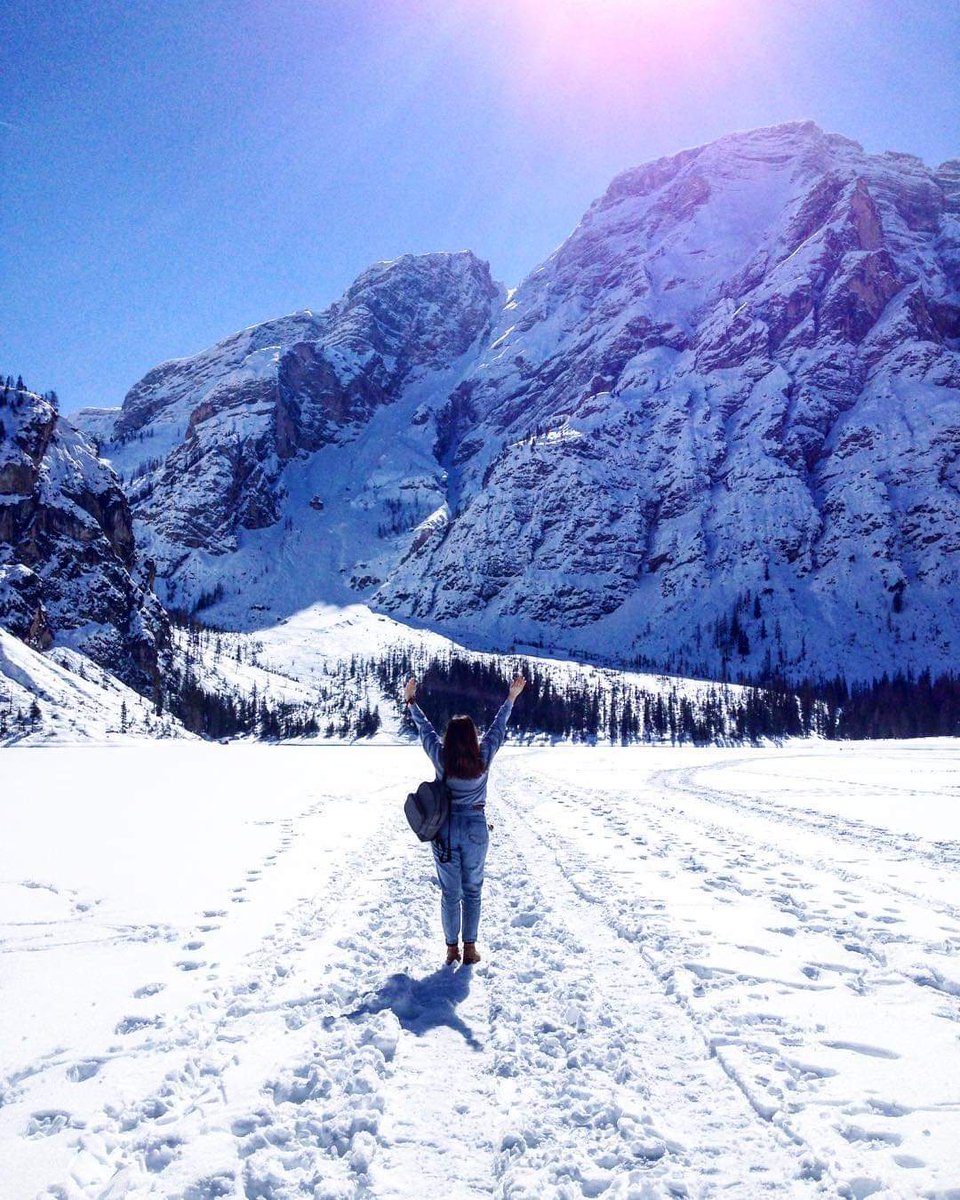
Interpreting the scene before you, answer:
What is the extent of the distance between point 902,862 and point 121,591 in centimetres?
13553

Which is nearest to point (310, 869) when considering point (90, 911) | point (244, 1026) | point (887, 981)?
point (90, 911)

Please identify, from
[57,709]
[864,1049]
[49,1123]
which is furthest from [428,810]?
[57,709]

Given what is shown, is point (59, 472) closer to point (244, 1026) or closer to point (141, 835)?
point (141, 835)

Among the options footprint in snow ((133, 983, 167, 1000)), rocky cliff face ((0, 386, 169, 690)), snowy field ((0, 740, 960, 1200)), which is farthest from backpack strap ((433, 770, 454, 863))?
rocky cliff face ((0, 386, 169, 690))

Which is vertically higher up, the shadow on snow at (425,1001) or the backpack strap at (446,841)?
the backpack strap at (446,841)

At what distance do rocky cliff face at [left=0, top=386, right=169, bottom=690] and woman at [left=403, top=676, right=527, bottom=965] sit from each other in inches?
4337

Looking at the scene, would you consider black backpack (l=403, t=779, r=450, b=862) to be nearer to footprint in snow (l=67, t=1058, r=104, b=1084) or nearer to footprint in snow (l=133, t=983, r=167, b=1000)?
footprint in snow (l=133, t=983, r=167, b=1000)

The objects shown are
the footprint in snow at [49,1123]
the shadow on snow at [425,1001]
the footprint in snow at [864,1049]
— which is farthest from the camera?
the shadow on snow at [425,1001]

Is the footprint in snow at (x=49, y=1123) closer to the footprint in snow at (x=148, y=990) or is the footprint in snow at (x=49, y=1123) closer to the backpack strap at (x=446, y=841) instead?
the footprint in snow at (x=148, y=990)

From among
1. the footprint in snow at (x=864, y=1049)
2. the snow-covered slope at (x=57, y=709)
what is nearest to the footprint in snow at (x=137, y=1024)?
the footprint in snow at (x=864, y=1049)

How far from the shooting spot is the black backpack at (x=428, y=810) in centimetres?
757

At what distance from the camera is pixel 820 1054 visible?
534 centimetres

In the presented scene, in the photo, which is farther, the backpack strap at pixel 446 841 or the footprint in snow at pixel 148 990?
the backpack strap at pixel 446 841

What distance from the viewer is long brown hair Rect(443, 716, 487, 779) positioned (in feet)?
25.6
